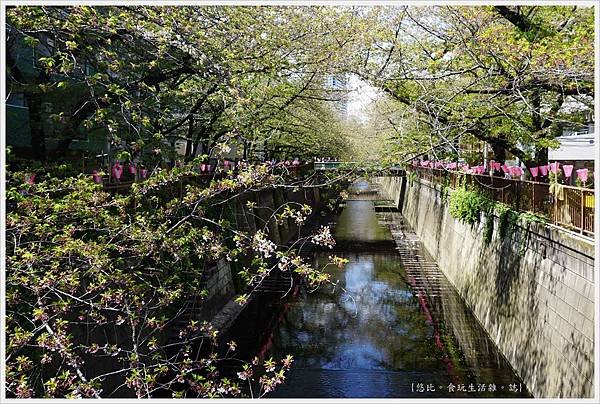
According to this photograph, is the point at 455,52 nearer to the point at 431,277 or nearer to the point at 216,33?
the point at 216,33

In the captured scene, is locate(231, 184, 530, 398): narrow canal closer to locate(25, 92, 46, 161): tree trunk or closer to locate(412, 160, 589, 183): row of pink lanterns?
locate(412, 160, 589, 183): row of pink lanterns

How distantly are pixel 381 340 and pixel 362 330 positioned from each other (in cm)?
95

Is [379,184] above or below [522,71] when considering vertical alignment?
below

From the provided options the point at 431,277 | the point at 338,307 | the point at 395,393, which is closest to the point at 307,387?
the point at 395,393

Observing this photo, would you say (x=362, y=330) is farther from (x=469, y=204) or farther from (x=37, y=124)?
(x=37, y=124)

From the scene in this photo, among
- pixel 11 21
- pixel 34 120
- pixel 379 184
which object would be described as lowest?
pixel 379 184

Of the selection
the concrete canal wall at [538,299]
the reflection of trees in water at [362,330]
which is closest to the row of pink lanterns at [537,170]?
the concrete canal wall at [538,299]

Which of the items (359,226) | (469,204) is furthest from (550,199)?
(359,226)

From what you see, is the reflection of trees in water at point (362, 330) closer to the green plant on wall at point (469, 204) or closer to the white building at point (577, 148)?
the green plant on wall at point (469, 204)

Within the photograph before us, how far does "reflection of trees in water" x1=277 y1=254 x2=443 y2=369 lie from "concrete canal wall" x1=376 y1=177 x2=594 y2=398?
74.5 inches

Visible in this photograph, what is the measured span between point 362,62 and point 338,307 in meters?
8.82

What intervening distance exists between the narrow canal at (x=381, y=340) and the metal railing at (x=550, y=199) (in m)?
3.59

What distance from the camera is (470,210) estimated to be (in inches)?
671

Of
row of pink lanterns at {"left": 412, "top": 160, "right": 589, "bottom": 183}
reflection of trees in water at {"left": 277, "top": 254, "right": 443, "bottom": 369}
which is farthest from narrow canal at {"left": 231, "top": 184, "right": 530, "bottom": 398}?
row of pink lanterns at {"left": 412, "top": 160, "right": 589, "bottom": 183}
